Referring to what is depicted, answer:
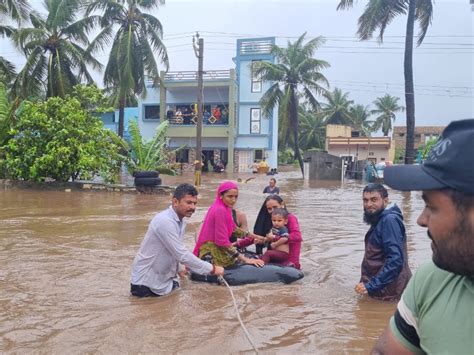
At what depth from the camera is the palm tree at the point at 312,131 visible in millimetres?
56469

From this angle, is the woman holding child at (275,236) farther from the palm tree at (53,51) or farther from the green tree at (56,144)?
the palm tree at (53,51)

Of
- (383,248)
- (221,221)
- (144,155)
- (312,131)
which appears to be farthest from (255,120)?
(383,248)

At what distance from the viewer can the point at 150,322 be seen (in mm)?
5031

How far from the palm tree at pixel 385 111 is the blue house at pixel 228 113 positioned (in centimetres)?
2611

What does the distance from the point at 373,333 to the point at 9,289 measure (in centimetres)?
443

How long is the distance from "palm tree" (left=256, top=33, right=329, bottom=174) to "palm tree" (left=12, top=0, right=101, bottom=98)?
571 inches

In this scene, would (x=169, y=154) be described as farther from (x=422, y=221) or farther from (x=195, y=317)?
(x=422, y=221)

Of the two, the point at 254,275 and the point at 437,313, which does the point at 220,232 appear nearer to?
the point at 254,275

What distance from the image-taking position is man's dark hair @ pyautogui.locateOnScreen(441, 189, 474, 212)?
1.38m

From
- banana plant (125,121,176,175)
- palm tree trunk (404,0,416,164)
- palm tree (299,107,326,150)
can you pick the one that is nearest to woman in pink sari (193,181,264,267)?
banana plant (125,121,176,175)

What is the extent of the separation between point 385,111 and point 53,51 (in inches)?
1868

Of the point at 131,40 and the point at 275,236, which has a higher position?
the point at 131,40

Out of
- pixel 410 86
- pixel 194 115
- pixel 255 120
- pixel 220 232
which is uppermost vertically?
pixel 410 86

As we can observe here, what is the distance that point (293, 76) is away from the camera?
37.5 metres
